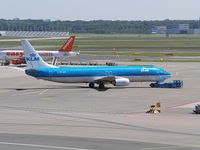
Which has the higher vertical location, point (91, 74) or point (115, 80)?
point (91, 74)

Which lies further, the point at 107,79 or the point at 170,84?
the point at 170,84

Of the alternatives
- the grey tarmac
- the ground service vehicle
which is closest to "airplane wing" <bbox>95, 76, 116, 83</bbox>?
the grey tarmac

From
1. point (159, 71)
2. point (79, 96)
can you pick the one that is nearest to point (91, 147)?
point (79, 96)

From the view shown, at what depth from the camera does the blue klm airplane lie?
70.6m

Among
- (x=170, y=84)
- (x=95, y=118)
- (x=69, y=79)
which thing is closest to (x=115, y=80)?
(x=69, y=79)

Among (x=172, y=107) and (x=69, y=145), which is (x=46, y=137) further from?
(x=172, y=107)

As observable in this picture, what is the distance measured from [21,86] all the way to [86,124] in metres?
40.4

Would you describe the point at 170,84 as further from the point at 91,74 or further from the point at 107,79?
the point at 91,74

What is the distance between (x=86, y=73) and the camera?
72.1 metres

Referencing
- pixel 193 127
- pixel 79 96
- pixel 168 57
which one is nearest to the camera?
pixel 193 127

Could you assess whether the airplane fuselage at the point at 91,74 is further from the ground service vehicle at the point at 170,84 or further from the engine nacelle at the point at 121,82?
the engine nacelle at the point at 121,82

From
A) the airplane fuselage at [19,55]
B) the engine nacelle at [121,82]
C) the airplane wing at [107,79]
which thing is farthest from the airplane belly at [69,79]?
the airplane fuselage at [19,55]

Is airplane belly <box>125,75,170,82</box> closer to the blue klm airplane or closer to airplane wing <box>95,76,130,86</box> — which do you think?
the blue klm airplane

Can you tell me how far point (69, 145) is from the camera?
2983cm
